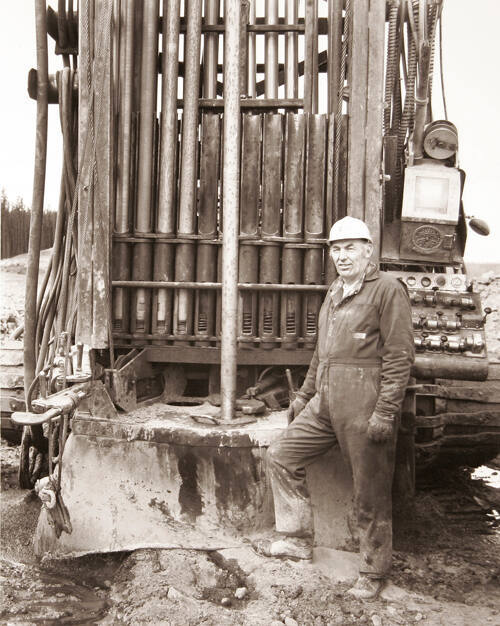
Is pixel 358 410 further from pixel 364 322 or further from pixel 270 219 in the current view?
pixel 270 219

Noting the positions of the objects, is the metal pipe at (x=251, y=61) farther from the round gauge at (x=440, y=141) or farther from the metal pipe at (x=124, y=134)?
the round gauge at (x=440, y=141)

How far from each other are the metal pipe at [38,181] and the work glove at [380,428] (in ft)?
9.73

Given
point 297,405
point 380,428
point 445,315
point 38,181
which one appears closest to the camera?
point 380,428

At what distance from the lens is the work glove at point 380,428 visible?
397 centimetres

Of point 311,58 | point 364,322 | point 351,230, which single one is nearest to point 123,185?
point 311,58

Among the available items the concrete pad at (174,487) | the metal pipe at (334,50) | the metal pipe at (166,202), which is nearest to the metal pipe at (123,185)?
the metal pipe at (166,202)

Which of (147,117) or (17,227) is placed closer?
(147,117)

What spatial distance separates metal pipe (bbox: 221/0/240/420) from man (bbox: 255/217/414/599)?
763mm

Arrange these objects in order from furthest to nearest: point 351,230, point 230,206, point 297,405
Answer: point 230,206 → point 297,405 → point 351,230

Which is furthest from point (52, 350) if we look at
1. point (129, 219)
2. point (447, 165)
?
point (447, 165)

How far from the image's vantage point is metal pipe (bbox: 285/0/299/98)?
5.80 metres

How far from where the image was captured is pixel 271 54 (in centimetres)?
587

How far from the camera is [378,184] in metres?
5.36

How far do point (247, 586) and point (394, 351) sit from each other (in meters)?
1.50
